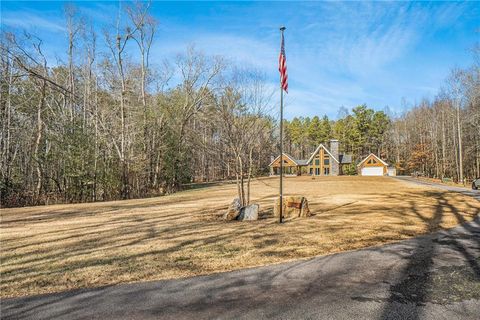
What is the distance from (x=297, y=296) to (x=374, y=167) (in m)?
57.2

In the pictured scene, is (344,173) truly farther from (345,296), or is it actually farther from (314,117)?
(345,296)

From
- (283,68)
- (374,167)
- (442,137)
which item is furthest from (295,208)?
(374,167)

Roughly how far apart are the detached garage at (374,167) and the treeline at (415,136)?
2.28 meters

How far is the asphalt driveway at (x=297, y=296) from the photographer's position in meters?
3.11

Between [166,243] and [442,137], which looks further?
[442,137]

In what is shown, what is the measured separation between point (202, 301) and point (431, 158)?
54590 millimetres

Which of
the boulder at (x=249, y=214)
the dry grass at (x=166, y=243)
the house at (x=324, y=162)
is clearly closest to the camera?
the dry grass at (x=166, y=243)

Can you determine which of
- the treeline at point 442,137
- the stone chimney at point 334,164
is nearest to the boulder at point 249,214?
the treeline at point 442,137

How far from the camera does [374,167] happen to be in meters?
55.3

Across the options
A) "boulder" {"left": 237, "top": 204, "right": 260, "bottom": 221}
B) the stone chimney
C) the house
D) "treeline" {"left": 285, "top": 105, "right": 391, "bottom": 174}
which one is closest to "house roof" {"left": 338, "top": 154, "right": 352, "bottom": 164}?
the house

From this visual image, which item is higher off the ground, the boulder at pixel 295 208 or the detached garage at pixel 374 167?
the detached garage at pixel 374 167

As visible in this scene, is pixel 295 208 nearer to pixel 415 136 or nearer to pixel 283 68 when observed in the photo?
pixel 283 68

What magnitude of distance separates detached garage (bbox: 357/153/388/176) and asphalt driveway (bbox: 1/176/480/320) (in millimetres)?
54419

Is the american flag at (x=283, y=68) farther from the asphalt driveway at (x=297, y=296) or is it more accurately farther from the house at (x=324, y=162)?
the house at (x=324, y=162)
